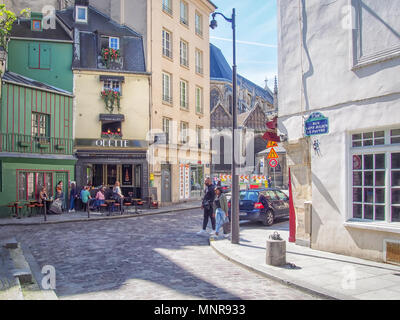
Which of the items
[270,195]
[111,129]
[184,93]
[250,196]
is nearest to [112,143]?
[111,129]

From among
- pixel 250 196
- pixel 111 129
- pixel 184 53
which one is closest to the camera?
pixel 250 196

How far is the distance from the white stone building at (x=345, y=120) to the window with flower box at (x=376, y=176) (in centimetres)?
2

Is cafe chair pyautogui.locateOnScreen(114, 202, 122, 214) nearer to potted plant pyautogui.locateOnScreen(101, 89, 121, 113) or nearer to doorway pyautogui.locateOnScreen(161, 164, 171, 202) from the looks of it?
doorway pyautogui.locateOnScreen(161, 164, 171, 202)

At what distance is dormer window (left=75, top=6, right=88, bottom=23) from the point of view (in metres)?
23.8

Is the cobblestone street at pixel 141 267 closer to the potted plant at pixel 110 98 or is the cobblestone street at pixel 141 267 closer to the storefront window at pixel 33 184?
the storefront window at pixel 33 184

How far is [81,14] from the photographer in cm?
2395

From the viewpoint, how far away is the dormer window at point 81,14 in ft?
78.0

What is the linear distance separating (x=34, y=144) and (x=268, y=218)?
39.7ft

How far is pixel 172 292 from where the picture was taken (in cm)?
573

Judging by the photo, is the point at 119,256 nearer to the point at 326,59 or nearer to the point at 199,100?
the point at 326,59

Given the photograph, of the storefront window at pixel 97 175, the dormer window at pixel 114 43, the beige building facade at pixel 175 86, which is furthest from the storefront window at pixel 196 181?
the dormer window at pixel 114 43
